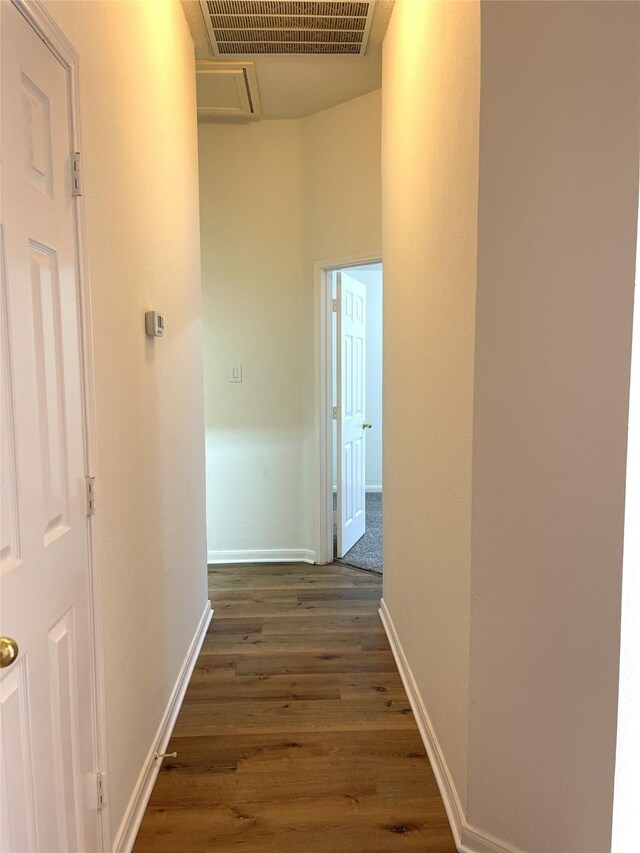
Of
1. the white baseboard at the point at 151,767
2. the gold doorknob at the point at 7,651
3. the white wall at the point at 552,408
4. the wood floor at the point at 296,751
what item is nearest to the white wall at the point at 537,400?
the white wall at the point at 552,408

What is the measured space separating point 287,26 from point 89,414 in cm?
229

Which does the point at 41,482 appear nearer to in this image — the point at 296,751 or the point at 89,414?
the point at 89,414

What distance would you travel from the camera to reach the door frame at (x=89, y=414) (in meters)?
1.20

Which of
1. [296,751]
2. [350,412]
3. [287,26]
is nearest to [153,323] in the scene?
[296,751]

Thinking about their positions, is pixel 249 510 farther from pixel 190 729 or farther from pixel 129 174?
pixel 129 174

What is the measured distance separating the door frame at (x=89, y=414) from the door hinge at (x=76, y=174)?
1cm

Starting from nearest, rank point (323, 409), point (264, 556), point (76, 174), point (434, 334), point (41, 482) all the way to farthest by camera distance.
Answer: point (41, 482) → point (76, 174) → point (434, 334) → point (323, 409) → point (264, 556)

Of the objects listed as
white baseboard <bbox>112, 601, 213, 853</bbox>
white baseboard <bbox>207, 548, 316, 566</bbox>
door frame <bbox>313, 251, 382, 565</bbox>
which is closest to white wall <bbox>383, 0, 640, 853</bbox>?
white baseboard <bbox>112, 601, 213, 853</bbox>

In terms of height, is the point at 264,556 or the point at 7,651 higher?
the point at 7,651

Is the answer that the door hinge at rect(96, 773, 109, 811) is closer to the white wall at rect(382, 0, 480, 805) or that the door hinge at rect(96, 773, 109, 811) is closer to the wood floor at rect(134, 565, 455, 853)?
the wood floor at rect(134, 565, 455, 853)

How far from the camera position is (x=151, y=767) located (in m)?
1.76

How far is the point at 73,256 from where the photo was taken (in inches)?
47.8

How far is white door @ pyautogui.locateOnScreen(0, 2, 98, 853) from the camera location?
3.04 ft

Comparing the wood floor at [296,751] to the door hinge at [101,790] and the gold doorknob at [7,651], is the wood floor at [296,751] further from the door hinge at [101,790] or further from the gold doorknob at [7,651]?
the gold doorknob at [7,651]
